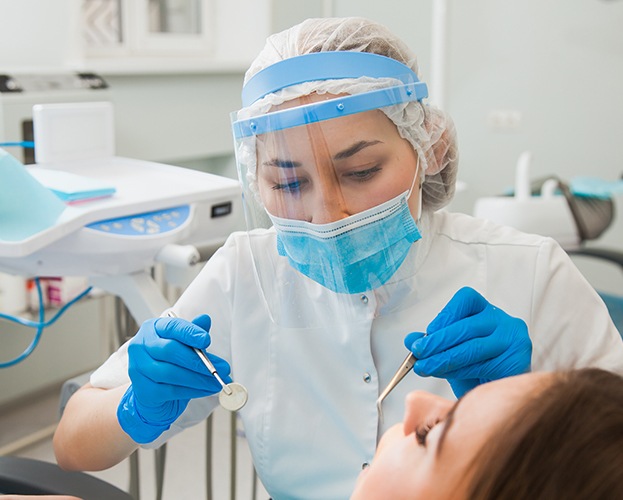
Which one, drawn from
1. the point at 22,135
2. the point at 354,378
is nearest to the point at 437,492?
the point at 354,378

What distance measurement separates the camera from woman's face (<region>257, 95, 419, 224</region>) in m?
1.12

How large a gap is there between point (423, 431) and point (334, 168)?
452mm

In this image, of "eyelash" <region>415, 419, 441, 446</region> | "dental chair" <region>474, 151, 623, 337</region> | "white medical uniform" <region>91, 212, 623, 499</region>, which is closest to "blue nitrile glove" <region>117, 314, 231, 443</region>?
"white medical uniform" <region>91, 212, 623, 499</region>

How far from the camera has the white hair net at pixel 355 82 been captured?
44.9 inches

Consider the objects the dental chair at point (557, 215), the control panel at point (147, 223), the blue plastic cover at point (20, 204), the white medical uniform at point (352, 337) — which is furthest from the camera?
the dental chair at point (557, 215)

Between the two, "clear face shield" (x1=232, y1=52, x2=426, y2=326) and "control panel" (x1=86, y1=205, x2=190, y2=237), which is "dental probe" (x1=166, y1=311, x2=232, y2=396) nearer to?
"clear face shield" (x1=232, y1=52, x2=426, y2=326)

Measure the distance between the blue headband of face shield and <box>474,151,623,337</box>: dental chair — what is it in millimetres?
1579

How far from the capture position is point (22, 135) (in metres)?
2.48

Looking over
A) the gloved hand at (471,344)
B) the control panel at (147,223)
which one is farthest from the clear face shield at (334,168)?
the control panel at (147,223)

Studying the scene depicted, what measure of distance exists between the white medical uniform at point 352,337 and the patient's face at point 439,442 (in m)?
0.42

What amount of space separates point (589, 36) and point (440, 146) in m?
3.20

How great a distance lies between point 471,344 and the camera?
3.53 ft

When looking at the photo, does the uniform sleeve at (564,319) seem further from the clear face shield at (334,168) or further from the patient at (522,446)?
the patient at (522,446)

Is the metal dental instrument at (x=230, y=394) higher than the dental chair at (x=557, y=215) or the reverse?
higher
